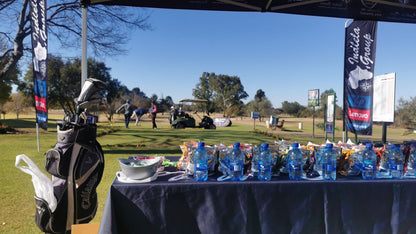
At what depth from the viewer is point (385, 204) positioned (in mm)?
1989

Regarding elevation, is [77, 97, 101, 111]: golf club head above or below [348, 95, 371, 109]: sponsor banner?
below

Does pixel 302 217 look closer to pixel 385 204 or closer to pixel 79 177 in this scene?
pixel 385 204

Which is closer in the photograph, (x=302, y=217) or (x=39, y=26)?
(x=302, y=217)

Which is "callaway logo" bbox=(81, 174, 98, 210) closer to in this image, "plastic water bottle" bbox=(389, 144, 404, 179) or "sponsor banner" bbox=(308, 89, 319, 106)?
"plastic water bottle" bbox=(389, 144, 404, 179)

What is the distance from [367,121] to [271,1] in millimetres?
2942

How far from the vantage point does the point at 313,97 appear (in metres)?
14.2

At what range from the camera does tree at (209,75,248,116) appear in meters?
46.3

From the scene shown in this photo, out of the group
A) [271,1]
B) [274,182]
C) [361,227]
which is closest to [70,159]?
[274,182]

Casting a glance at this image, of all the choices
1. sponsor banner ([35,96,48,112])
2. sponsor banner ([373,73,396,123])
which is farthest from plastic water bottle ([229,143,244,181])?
sponsor banner ([35,96,48,112])

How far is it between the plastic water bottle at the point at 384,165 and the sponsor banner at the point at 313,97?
1274 centimetres

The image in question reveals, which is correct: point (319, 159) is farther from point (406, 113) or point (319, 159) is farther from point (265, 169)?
point (406, 113)

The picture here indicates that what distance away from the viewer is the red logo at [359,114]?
432 centimetres

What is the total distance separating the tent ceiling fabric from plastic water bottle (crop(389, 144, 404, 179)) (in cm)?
235

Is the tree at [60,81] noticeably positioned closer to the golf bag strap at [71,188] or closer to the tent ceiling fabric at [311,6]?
the tent ceiling fabric at [311,6]
